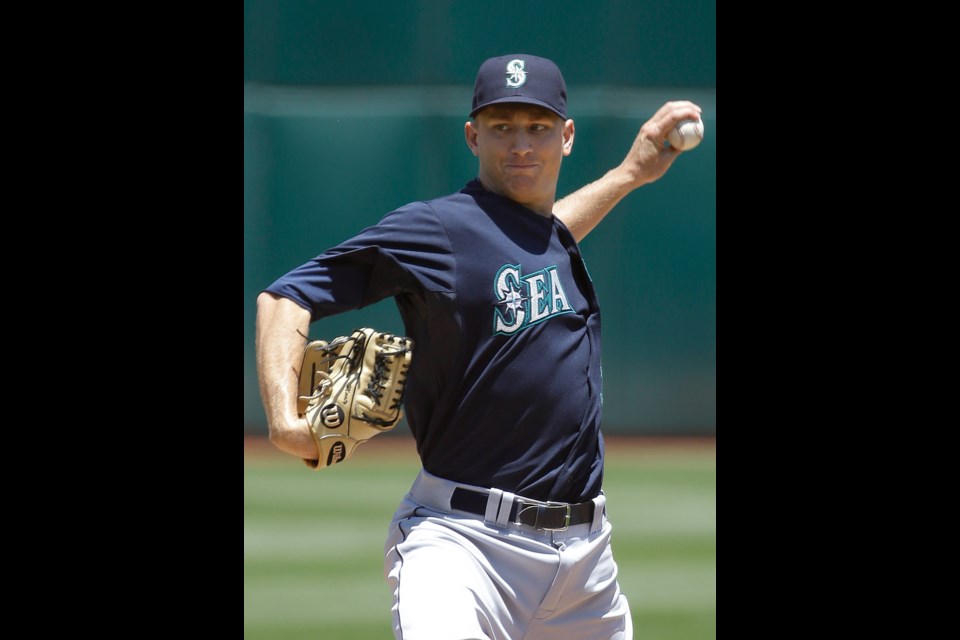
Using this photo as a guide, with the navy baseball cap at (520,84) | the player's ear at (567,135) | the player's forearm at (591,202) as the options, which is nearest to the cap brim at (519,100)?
the navy baseball cap at (520,84)

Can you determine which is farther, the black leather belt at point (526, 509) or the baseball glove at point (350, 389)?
the black leather belt at point (526, 509)

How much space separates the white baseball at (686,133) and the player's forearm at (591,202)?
184mm

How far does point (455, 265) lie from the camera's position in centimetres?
280

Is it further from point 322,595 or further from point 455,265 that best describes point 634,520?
point 455,265

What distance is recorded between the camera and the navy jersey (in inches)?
108

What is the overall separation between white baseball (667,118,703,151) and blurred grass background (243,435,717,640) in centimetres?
201

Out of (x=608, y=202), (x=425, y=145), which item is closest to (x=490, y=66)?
(x=608, y=202)

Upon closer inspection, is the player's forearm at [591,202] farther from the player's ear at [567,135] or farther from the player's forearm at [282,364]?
the player's forearm at [282,364]

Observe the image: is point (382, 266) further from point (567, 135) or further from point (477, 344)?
point (567, 135)

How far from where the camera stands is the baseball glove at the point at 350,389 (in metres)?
2.53

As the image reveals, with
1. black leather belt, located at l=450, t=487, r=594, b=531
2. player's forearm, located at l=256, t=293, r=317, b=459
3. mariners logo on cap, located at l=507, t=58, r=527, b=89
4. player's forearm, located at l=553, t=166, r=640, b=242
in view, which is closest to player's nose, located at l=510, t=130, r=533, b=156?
mariners logo on cap, located at l=507, t=58, r=527, b=89

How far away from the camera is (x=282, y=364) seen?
8.48 ft

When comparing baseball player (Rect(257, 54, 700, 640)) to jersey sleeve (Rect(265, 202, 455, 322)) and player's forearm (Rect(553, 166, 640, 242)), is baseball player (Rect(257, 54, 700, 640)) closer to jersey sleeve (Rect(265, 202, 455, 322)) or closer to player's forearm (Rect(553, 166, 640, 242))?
jersey sleeve (Rect(265, 202, 455, 322))

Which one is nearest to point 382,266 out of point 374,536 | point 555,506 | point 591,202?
point 555,506
